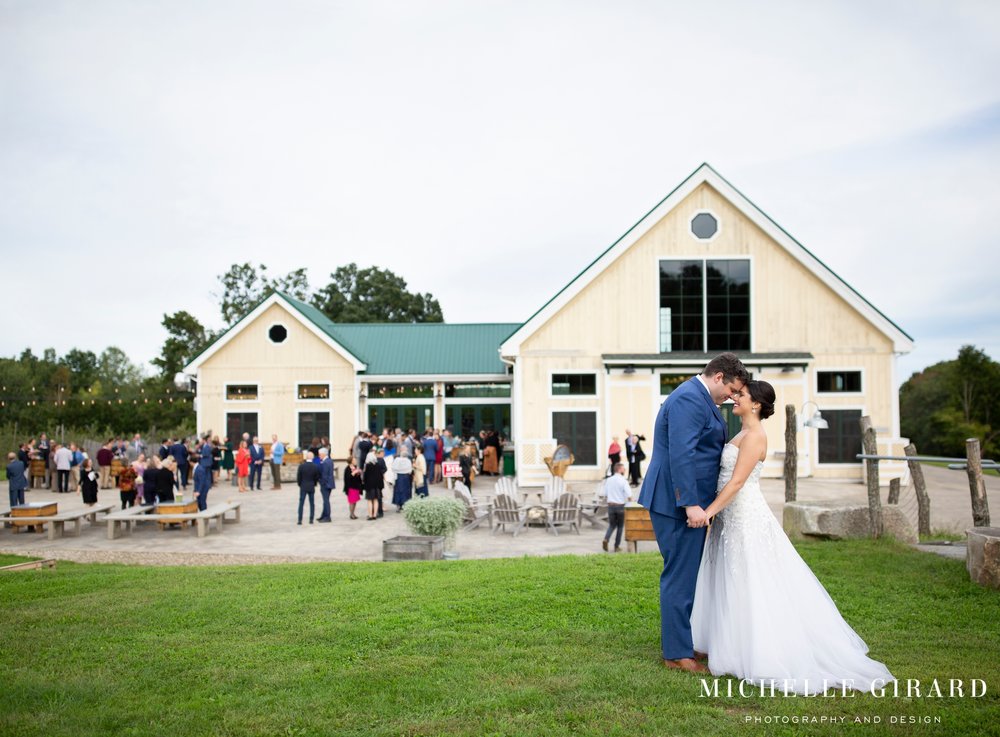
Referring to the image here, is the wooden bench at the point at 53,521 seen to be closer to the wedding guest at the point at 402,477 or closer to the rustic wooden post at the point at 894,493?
the wedding guest at the point at 402,477

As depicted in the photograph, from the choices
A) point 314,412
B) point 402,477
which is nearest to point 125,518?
point 402,477

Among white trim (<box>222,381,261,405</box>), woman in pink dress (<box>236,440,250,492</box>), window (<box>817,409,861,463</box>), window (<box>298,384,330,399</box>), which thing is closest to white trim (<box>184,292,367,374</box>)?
white trim (<box>222,381,261,405</box>)

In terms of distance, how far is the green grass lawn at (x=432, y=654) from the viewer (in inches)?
175

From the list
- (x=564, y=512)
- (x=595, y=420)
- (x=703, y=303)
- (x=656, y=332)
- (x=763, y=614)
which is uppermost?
(x=703, y=303)

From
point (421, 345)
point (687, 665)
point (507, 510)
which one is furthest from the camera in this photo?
point (421, 345)

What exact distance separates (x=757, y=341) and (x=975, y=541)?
18.6 metres

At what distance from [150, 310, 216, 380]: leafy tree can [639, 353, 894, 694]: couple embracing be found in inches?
2021

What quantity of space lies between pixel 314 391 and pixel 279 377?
1554 mm

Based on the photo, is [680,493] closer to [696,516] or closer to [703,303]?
[696,516]

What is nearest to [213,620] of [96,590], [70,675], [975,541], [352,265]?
[70,675]

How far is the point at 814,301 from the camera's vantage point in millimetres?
25891

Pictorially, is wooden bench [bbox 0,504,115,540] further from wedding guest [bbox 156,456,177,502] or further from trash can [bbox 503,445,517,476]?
trash can [bbox 503,445,517,476]

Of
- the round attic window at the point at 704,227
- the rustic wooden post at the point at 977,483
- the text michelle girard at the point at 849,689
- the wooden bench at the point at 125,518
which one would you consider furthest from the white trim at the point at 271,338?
the text michelle girard at the point at 849,689

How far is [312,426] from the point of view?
3253cm
